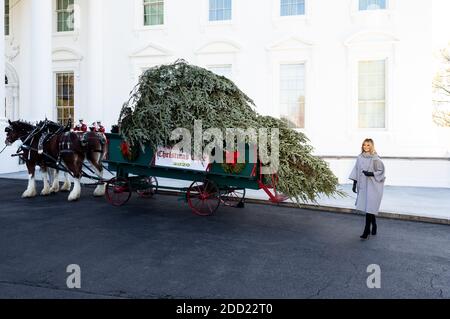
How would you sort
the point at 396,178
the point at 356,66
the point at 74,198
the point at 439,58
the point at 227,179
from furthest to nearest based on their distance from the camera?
the point at 439,58, the point at 356,66, the point at 396,178, the point at 74,198, the point at 227,179

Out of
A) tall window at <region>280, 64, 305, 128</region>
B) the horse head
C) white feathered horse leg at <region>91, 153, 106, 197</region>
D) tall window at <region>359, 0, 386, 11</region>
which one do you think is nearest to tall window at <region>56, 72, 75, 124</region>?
the horse head

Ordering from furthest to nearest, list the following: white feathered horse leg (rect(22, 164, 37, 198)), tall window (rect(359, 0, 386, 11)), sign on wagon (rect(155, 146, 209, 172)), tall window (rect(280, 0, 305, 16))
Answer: tall window (rect(280, 0, 305, 16))
tall window (rect(359, 0, 386, 11))
white feathered horse leg (rect(22, 164, 37, 198))
sign on wagon (rect(155, 146, 209, 172))

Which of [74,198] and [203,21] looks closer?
[74,198]

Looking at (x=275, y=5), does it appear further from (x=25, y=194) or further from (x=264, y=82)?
(x=25, y=194)

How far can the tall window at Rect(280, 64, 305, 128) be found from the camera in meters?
16.4

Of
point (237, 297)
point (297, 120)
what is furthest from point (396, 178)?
point (237, 297)

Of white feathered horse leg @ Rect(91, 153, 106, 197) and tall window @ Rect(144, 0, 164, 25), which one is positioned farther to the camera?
tall window @ Rect(144, 0, 164, 25)

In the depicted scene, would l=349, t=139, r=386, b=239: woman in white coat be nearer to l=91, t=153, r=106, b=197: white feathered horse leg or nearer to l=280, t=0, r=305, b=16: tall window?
l=91, t=153, r=106, b=197: white feathered horse leg

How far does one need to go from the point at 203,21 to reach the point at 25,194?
10.1 m

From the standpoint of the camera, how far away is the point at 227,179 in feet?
27.2

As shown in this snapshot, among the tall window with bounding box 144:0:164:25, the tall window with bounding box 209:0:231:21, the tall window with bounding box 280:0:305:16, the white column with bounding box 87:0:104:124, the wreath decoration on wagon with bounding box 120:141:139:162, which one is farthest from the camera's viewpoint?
the white column with bounding box 87:0:104:124

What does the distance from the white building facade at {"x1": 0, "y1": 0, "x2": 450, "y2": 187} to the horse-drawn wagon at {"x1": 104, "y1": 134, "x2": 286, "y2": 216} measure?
7.37 m

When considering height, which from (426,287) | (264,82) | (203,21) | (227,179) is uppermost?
(203,21)

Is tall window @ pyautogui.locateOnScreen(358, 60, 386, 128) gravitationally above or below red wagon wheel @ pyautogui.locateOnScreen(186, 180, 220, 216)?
above
